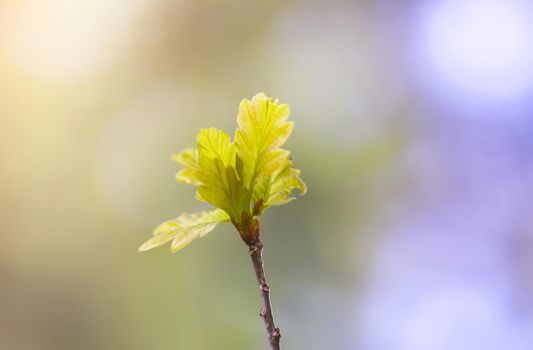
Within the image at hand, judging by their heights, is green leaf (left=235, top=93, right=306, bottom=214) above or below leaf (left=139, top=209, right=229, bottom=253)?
above

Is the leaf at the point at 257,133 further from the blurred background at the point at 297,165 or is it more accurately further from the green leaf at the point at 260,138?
the blurred background at the point at 297,165

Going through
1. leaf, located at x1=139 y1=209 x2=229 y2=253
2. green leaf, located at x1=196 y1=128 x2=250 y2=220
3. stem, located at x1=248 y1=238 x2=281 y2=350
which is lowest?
stem, located at x1=248 y1=238 x2=281 y2=350

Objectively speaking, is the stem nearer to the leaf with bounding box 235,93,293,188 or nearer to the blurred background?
the leaf with bounding box 235,93,293,188

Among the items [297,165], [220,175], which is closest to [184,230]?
[220,175]

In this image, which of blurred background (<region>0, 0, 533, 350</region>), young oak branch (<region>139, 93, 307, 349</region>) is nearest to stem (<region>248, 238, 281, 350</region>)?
young oak branch (<region>139, 93, 307, 349</region>)

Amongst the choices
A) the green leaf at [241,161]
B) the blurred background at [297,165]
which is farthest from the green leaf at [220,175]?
the blurred background at [297,165]

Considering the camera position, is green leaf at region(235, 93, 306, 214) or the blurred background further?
the blurred background

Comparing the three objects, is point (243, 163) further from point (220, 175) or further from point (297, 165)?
point (297, 165)
